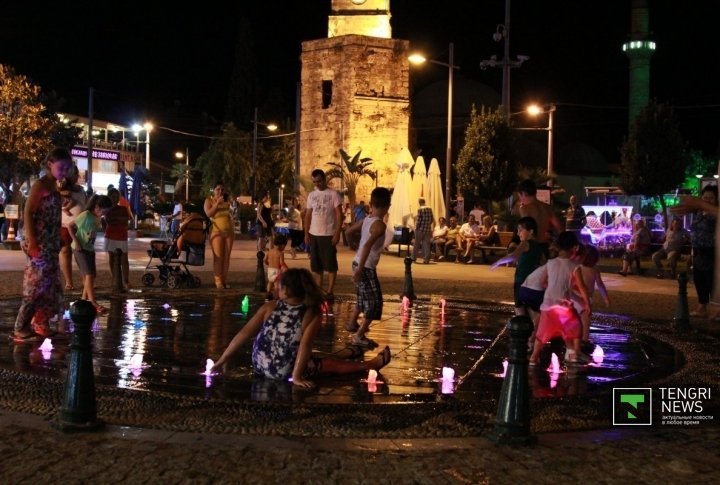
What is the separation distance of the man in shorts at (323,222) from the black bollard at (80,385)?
669 cm

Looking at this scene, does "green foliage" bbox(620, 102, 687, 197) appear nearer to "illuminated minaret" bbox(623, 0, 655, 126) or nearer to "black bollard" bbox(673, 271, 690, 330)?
"illuminated minaret" bbox(623, 0, 655, 126)

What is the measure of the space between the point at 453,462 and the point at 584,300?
3.82 m

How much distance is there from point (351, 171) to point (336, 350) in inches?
1319

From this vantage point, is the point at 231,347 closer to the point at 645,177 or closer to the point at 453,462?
the point at 453,462

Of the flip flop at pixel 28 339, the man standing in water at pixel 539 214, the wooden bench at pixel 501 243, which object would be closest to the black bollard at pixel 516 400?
the man standing in water at pixel 539 214

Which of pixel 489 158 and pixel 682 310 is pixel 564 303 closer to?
pixel 682 310

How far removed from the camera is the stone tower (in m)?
44.0

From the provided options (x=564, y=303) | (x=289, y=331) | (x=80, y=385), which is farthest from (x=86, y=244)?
(x=564, y=303)

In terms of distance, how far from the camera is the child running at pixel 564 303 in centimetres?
809

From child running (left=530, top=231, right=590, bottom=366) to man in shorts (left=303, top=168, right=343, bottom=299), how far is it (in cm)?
430

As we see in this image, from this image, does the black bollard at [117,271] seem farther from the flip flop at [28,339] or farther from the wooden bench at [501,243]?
the wooden bench at [501,243]

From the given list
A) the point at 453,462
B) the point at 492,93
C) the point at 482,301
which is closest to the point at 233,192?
the point at 492,93

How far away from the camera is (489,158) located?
30766 mm

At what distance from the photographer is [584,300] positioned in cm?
831
